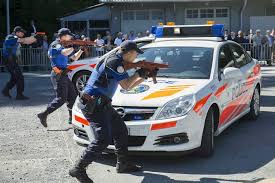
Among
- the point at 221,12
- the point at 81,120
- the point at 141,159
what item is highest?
the point at 221,12

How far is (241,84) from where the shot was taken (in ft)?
27.5

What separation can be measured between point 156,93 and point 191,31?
2597 millimetres

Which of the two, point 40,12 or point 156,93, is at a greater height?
point 40,12

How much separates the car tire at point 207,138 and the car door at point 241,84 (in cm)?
123

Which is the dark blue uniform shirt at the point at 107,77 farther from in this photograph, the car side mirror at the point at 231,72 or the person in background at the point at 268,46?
the person in background at the point at 268,46

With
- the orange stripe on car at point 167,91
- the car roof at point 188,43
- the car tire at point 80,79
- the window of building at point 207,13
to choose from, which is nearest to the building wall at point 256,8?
the window of building at point 207,13

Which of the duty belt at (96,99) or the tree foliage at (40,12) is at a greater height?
the tree foliage at (40,12)

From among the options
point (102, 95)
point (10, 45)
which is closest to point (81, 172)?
point (102, 95)

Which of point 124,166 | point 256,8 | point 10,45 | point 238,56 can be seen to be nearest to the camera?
point 124,166

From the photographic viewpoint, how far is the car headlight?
6.44m

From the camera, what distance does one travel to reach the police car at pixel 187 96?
6.44 meters

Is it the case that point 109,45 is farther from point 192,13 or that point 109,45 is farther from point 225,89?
point 225,89

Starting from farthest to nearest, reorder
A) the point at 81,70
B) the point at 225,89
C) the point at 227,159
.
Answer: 1. the point at 81,70
2. the point at 225,89
3. the point at 227,159

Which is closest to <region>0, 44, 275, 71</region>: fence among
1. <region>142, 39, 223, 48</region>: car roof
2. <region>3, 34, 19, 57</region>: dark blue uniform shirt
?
<region>3, 34, 19, 57</region>: dark blue uniform shirt
